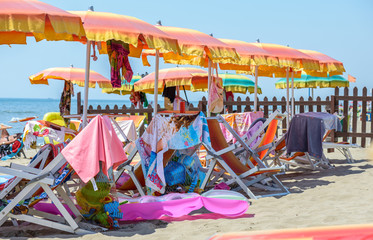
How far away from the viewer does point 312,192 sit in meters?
6.02

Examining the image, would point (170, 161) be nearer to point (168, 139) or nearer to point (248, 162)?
point (168, 139)

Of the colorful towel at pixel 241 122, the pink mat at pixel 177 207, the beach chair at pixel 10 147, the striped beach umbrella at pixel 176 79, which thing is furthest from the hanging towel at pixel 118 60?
the beach chair at pixel 10 147

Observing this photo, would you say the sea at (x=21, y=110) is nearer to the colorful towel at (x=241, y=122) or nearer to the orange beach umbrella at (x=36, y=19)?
the colorful towel at (x=241, y=122)

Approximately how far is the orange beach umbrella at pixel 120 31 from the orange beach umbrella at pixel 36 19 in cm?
49

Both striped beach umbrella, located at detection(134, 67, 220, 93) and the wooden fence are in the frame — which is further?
the wooden fence

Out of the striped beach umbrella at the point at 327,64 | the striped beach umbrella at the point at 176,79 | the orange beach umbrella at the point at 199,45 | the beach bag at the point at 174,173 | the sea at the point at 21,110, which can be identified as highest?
the orange beach umbrella at the point at 199,45

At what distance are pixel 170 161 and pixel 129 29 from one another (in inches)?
67.5

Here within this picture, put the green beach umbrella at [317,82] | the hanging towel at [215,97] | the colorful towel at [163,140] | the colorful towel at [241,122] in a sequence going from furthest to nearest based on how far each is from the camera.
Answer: the green beach umbrella at [317,82]
the hanging towel at [215,97]
the colorful towel at [241,122]
the colorful towel at [163,140]

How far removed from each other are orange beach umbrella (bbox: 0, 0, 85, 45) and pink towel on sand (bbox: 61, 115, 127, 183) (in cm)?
88

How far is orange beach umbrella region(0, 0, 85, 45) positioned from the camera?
Result: 13.0 feet

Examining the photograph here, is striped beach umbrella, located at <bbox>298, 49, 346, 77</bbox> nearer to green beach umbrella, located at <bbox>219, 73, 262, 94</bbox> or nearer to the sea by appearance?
green beach umbrella, located at <bbox>219, 73, 262, 94</bbox>

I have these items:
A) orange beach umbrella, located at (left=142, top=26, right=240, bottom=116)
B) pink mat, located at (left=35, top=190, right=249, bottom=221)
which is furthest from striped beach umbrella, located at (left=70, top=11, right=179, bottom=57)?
pink mat, located at (left=35, top=190, right=249, bottom=221)

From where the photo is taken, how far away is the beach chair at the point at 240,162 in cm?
557

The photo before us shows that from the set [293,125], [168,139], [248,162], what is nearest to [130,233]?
[168,139]
